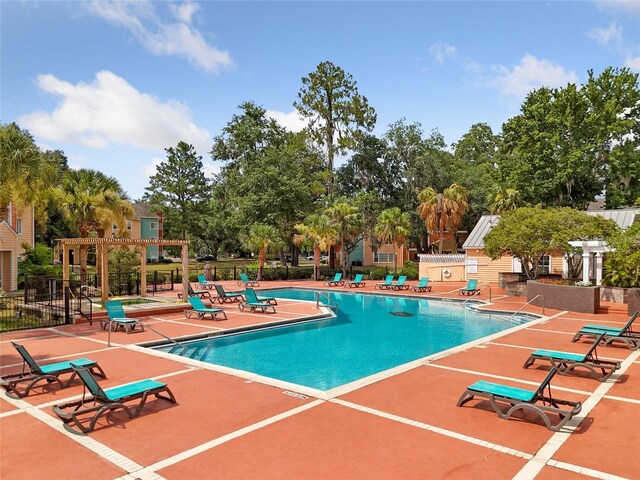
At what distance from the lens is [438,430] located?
7020 millimetres

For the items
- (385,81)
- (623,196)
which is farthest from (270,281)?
(623,196)

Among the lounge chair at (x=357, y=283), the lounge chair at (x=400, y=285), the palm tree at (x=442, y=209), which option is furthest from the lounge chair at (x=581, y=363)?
the palm tree at (x=442, y=209)

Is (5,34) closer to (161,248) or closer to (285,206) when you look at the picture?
(285,206)

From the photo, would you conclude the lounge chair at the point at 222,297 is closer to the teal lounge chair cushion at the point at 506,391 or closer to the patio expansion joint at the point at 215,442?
the patio expansion joint at the point at 215,442

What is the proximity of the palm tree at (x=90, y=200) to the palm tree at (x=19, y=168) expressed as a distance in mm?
8135

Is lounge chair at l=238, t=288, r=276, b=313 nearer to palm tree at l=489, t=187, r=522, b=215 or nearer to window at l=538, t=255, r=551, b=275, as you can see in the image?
window at l=538, t=255, r=551, b=275

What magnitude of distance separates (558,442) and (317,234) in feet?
101

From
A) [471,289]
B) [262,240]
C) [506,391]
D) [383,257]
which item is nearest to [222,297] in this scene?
[262,240]

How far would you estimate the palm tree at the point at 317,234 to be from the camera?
121 feet

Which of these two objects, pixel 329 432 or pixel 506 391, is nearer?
pixel 329 432

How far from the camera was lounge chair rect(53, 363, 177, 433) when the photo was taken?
7.10 meters

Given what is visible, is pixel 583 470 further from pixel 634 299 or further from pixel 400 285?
pixel 400 285

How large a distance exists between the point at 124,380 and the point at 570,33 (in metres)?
18.3

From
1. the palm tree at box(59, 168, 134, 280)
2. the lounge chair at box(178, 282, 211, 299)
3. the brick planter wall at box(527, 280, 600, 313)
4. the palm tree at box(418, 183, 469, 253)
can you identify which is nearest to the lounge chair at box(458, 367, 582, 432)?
the brick planter wall at box(527, 280, 600, 313)
